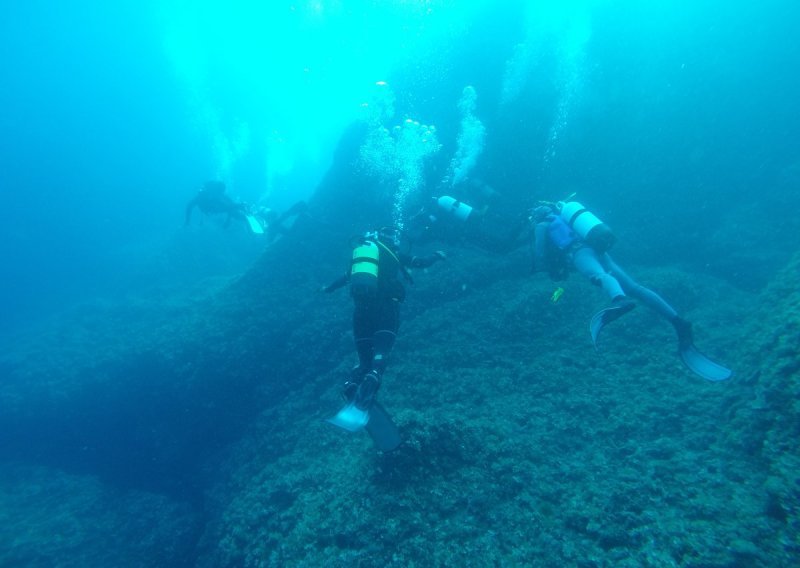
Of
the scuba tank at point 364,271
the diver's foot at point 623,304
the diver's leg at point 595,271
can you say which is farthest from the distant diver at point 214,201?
the diver's foot at point 623,304

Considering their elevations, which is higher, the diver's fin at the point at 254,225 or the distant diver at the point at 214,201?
the distant diver at the point at 214,201

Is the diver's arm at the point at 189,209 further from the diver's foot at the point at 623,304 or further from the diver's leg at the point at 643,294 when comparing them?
the diver's foot at the point at 623,304

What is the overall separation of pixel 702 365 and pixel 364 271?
3846 mm

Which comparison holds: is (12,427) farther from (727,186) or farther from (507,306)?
(727,186)

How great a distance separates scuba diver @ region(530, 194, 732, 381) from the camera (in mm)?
4641

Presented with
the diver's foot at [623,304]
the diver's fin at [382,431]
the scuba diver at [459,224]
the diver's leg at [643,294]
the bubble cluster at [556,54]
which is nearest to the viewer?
the diver's fin at [382,431]

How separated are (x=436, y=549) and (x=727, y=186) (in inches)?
395

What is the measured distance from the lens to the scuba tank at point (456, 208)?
750 cm

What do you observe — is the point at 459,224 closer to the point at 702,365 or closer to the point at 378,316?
the point at 378,316

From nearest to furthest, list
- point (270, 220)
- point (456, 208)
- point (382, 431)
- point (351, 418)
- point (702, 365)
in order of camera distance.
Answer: point (351, 418)
point (382, 431)
point (702, 365)
point (456, 208)
point (270, 220)

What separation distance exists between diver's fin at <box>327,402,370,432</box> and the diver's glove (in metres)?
0.06

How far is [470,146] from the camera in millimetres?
10477

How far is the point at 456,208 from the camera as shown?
297 inches

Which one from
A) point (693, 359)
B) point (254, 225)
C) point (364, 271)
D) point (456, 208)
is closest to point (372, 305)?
point (364, 271)
